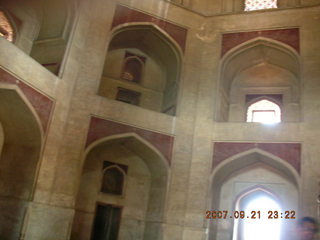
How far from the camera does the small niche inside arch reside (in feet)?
40.1

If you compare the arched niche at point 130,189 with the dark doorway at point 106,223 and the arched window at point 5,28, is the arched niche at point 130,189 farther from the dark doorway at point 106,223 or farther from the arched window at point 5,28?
the arched window at point 5,28

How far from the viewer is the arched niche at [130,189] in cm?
1149

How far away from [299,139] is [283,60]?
3.28m

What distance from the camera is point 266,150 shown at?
1136 centimetres

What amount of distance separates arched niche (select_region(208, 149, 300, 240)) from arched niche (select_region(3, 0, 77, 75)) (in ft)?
18.8

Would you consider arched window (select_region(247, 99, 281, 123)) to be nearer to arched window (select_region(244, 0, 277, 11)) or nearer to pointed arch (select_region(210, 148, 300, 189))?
pointed arch (select_region(210, 148, 300, 189))

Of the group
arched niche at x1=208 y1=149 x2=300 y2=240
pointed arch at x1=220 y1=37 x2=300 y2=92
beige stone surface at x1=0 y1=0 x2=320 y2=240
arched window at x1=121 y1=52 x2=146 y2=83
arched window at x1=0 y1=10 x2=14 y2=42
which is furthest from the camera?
arched window at x1=121 y1=52 x2=146 y2=83

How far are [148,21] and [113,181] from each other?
534cm

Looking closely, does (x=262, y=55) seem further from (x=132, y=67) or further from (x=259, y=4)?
(x=132, y=67)

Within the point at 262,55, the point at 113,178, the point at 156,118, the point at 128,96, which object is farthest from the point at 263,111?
the point at 113,178

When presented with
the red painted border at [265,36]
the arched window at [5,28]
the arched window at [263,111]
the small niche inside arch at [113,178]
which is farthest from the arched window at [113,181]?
the red painted border at [265,36]

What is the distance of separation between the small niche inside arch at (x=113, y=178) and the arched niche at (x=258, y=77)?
358cm

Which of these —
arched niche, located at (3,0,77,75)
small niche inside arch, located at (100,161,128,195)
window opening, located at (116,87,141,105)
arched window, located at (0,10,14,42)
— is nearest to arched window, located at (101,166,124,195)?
small niche inside arch, located at (100,161,128,195)

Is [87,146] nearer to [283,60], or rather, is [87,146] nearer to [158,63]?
[158,63]
